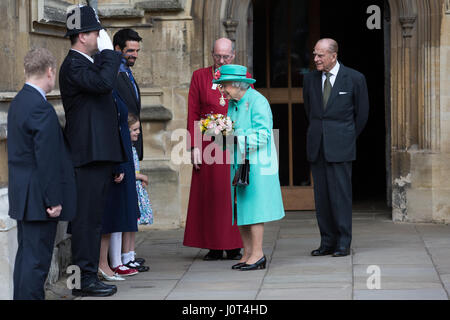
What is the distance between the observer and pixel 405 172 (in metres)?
10.0

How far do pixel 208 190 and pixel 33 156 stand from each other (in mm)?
2732

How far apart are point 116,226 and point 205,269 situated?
2.95 ft

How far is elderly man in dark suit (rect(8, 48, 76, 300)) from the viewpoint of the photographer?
5.43 meters

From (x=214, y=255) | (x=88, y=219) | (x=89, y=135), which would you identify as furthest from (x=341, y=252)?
(x=89, y=135)

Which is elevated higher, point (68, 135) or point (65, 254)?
point (68, 135)

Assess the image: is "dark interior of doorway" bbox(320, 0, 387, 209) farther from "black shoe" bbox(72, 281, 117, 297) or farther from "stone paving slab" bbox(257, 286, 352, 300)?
"black shoe" bbox(72, 281, 117, 297)

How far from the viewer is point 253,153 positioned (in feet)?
23.7

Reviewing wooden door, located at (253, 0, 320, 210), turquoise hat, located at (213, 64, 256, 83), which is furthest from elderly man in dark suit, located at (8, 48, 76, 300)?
wooden door, located at (253, 0, 320, 210)

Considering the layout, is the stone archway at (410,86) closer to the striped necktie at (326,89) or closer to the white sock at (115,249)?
the striped necktie at (326,89)

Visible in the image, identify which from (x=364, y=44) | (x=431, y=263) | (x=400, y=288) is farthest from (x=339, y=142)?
(x=364, y=44)

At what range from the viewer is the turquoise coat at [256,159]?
23.5 feet

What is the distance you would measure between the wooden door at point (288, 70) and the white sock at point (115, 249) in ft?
12.8

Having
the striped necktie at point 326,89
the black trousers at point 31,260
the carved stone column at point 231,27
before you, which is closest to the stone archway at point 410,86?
the carved stone column at point 231,27

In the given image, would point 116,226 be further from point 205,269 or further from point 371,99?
point 371,99
